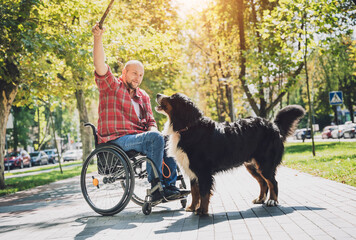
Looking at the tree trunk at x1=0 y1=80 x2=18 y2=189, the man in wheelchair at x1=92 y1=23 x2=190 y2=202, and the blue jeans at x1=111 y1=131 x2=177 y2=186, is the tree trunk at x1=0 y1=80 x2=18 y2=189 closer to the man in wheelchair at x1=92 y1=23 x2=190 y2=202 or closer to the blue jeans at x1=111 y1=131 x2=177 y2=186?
the man in wheelchair at x1=92 y1=23 x2=190 y2=202

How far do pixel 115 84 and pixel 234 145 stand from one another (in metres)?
1.84

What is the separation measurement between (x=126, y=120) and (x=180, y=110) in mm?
861

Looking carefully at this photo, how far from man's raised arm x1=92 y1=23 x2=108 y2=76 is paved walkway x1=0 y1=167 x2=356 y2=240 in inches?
79.4

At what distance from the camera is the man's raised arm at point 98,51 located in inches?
199

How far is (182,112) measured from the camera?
5012mm

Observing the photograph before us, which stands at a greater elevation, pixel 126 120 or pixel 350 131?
pixel 126 120

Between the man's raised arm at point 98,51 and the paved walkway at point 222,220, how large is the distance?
202 centimetres

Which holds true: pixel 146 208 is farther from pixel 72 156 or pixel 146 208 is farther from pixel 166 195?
pixel 72 156

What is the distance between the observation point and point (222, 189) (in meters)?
7.45

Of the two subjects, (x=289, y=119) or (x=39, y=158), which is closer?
(x=289, y=119)

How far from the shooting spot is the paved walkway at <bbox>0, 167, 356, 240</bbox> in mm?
3756

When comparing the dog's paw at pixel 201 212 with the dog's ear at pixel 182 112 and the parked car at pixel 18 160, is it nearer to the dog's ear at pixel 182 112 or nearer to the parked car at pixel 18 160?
the dog's ear at pixel 182 112

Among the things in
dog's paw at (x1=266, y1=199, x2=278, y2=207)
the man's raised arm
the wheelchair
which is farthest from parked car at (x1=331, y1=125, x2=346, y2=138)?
the man's raised arm

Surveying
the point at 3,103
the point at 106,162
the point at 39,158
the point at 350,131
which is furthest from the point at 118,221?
the point at 39,158
